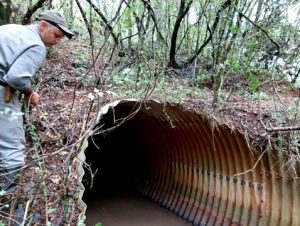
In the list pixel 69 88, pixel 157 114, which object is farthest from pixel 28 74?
pixel 157 114

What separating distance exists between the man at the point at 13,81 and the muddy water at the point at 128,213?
12.6ft

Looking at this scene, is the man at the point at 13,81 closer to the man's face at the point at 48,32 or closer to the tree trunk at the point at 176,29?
the man's face at the point at 48,32

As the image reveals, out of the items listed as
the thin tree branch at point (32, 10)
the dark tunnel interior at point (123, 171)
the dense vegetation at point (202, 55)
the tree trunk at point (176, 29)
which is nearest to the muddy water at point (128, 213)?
the dark tunnel interior at point (123, 171)

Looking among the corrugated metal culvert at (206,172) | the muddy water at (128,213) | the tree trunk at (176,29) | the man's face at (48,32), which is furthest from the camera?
the tree trunk at (176,29)

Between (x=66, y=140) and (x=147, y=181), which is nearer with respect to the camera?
(x=66, y=140)

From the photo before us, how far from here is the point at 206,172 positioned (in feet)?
22.0

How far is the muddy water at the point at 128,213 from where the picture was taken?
22.7ft

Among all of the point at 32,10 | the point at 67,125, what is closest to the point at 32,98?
the point at 67,125

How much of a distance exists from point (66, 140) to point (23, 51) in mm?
1356

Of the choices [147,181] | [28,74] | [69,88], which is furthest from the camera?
[147,181]

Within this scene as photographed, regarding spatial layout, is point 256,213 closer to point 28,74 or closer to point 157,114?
point 157,114

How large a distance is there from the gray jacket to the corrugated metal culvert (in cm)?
157

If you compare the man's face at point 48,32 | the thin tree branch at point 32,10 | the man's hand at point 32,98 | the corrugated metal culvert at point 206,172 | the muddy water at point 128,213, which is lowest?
the muddy water at point 128,213

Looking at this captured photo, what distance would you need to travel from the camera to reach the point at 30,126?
12.2 feet
